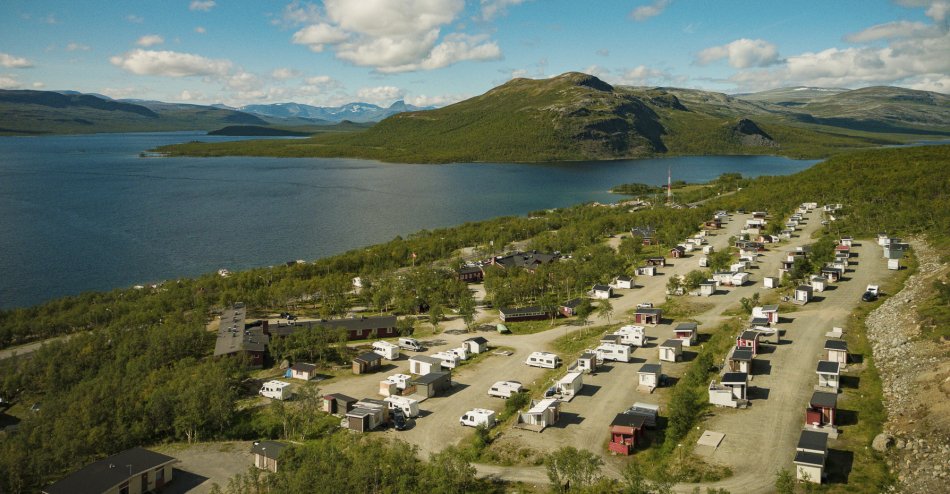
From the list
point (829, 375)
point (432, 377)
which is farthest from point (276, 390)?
point (829, 375)

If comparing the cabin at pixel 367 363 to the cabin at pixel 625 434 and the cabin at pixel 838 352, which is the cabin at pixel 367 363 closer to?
the cabin at pixel 625 434

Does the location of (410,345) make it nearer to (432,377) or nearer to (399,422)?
(432,377)

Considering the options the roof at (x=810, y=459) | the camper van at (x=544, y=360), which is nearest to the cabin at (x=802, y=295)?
the camper van at (x=544, y=360)

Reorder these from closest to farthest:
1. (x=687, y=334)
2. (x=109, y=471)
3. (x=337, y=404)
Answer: (x=109, y=471) < (x=337, y=404) < (x=687, y=334)

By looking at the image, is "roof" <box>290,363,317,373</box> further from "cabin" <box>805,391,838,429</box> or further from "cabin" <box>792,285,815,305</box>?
"cabin" <box>792,285,815,305</box>

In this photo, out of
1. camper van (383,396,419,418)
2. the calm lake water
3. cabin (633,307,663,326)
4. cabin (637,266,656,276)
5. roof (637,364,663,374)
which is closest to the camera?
camper van (383,396,419,418)

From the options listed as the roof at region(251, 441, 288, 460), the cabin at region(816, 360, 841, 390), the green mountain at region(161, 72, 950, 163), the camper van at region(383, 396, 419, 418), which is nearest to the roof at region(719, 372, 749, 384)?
the cabin at region(816, 360, 841, 390)
